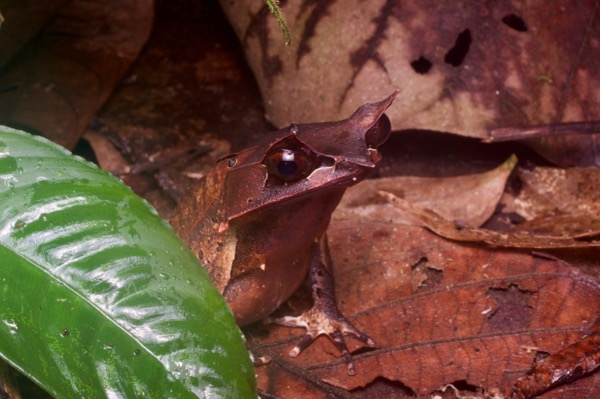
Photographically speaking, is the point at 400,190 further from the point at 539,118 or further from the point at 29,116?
the point at 29,116

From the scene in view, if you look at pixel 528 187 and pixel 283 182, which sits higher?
pixel 283 182

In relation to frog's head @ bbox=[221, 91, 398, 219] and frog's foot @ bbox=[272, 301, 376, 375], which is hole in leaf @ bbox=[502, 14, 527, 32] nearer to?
frog's head @ bbox=[221, 91, 398, 219]

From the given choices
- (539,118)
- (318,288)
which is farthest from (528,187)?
(318,288)

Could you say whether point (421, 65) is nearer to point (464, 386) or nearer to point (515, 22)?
point (515, 22)

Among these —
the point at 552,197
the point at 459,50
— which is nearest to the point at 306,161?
the point at 459,50

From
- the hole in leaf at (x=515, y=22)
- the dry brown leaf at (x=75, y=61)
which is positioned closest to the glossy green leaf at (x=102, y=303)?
the dry brown leaf at (x=75, y=61)

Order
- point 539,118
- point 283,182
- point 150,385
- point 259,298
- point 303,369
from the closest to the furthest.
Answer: point 150,385 → point 283,182 → point 303,369 → point 259,298 → point 539,118

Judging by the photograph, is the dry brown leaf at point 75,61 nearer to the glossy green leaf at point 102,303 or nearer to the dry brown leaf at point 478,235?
the dry brown leaf at point 478,235

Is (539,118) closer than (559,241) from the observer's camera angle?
No

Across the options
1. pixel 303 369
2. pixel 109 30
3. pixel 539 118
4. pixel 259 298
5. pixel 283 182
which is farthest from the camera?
pixel 109 30
